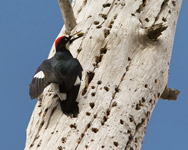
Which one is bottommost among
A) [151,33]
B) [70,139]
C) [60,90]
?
[70,139]

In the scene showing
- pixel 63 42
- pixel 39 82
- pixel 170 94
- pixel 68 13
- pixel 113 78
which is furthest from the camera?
pixel 170 94

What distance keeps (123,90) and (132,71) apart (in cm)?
22

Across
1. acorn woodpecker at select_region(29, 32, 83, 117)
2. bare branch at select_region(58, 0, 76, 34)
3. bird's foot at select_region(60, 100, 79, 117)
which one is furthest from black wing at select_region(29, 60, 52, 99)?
bare branch at select_region(58, 0, 76, 34)

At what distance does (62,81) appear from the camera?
300cm

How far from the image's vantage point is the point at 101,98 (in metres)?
3.14

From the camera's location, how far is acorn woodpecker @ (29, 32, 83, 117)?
117 inches

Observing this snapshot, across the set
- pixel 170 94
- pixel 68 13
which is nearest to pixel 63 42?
pixel 68 13

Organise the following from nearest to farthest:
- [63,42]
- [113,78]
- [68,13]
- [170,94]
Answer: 1. [113,78]
2. [63,42]
3. [68,13]
4. [170,94]

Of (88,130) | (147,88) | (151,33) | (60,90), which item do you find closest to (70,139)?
(88,130)

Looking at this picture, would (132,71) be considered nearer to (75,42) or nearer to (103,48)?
(103,48)

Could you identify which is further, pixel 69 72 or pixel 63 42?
pixel 63 42

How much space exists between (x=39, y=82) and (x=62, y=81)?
172 millimetres

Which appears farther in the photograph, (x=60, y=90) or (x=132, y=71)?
(x=132, y=71)

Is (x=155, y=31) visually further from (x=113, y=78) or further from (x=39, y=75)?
(x=39, y=75)
